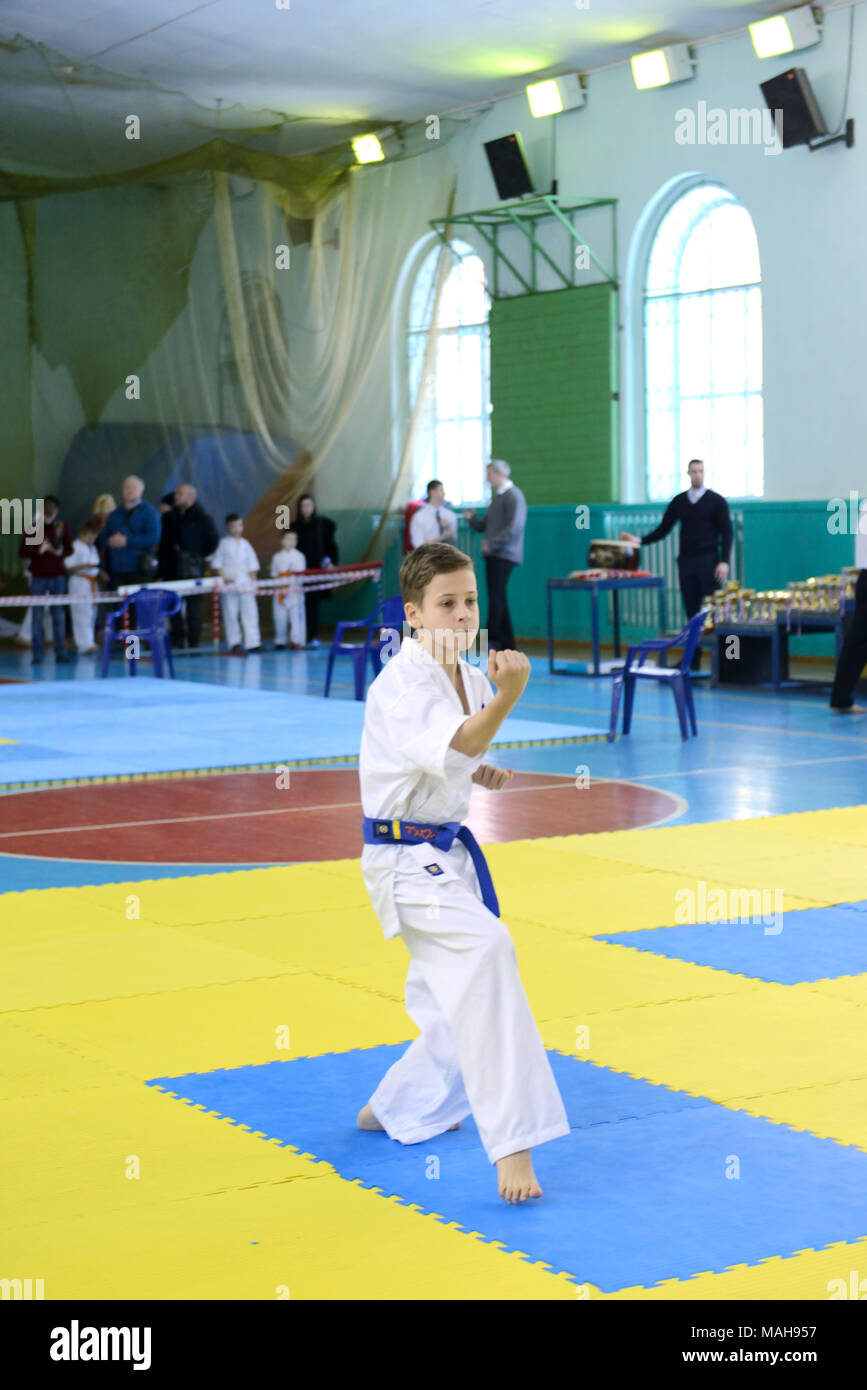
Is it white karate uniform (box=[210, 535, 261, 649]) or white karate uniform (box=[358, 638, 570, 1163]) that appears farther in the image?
white karate uniform (box=[210, 535, 261, 649])

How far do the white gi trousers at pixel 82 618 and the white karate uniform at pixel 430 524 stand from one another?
11.7 feet

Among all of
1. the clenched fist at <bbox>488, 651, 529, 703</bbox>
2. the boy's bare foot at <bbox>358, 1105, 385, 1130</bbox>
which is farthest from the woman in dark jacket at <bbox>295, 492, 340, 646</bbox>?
the clenched fist at <bbox>488, 651, 529, 703</bbox>

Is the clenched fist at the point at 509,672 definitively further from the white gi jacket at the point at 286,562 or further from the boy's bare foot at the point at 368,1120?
the white gi jacket at the point at 286,562

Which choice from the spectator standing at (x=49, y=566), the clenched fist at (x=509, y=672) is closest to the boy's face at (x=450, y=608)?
the clenched fist at (x=509, y=672)

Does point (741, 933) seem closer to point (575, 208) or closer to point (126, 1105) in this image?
point (126, 1105)

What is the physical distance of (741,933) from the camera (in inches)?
231

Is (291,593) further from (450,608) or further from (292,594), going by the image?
(450,608)

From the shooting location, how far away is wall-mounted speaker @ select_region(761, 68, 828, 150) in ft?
49.7

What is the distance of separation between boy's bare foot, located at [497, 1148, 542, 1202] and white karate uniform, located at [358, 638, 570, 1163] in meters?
0.02

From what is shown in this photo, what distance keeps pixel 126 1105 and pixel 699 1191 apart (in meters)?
1.43

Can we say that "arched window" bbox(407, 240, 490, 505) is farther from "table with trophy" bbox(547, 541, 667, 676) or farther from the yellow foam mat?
the yellow foam mat

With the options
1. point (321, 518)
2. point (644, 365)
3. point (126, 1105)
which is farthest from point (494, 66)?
point (126, 1105)

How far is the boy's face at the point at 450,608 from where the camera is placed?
12.0 feet

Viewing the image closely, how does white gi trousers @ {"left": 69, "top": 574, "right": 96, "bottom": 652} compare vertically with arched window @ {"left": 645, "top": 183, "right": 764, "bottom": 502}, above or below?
below
